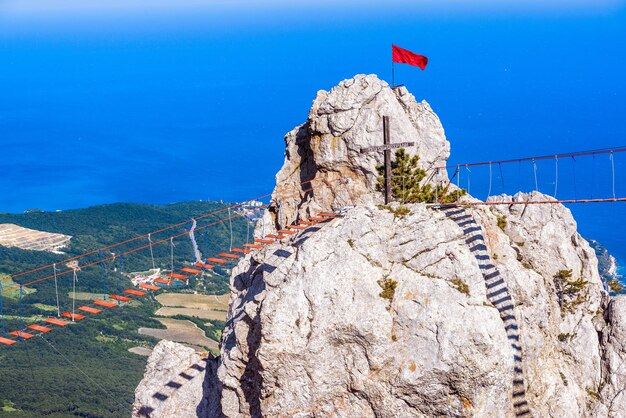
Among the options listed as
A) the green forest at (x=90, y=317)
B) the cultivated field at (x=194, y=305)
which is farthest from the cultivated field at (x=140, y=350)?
the cultivated field at (x=194, y=305)

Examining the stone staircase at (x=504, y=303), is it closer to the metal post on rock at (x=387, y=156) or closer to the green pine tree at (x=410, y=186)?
the metal post on rock at (x=387, y=156)

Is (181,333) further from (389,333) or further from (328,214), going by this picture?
(389,333)

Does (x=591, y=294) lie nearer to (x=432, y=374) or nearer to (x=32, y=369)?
(x=432, y=374)

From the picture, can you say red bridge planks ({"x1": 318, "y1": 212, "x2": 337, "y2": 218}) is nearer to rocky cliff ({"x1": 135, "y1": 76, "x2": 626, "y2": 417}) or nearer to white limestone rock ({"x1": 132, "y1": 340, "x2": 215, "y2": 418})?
rocky cliff ({"x1": 135, "y1": 76, "x2": 626, "y2": 417})

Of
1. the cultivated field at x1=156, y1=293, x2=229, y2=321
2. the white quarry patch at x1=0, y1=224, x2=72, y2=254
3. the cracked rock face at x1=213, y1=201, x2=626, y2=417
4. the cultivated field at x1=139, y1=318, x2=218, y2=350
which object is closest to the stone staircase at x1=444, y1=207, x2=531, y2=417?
the cracked rock face at x1=213, y1=201, x2=626, y2=417

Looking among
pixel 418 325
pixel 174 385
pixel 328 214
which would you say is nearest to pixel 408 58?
pixel 328 214
